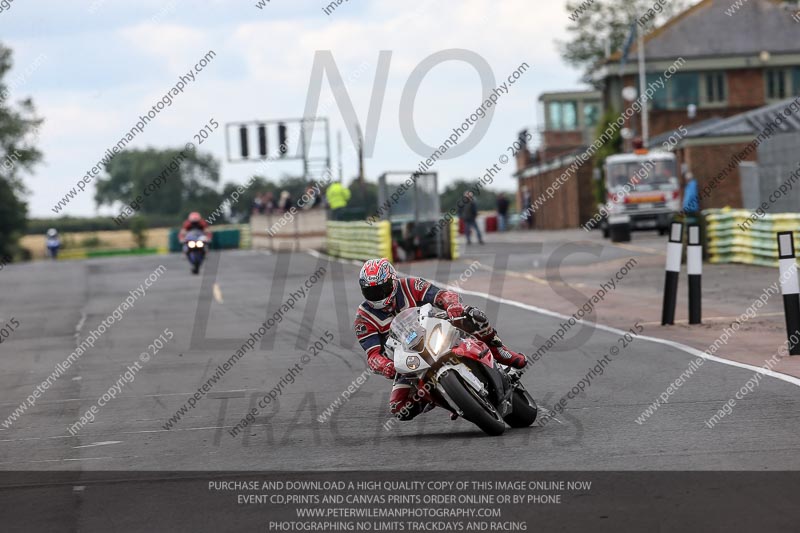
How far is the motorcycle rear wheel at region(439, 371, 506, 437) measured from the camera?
8.34 m

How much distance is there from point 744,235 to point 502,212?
3821 centimetres

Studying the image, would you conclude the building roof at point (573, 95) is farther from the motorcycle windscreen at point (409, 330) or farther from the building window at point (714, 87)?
the motorcycle windscreen at point (409, 330)

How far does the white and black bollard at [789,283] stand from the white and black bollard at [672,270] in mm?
2685

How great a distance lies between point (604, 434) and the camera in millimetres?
8484

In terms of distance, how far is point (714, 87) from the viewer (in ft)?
201

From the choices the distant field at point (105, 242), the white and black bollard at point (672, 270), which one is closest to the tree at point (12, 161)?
the distant field at point (105, 242)

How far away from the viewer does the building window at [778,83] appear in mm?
61750

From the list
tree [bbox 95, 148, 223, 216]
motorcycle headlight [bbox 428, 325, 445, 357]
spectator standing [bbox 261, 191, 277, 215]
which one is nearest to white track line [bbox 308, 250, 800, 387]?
motorcycle headlight [bbox 428, 325, 445, 357]

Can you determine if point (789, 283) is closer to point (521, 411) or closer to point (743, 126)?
point (521, 411)

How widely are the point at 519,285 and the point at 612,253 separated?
929 cm

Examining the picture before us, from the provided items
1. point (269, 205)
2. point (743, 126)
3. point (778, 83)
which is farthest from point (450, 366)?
point (778, 83)

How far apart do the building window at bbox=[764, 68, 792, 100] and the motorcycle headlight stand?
56.5 metres
